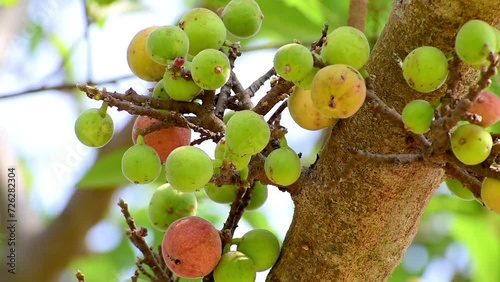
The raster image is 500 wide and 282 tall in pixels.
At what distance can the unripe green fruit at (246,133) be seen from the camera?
4.23 feet

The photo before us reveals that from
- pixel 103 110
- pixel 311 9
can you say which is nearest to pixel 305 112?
pixel 103 110

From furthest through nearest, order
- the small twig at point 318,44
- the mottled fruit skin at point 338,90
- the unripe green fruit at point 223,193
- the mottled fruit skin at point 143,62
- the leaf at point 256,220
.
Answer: the leaf at point 256,220 → the unripe green fruit at point 223,193 → the mottled fruit skin at point 143,62 → the small twig at point 318,44 → the mottled fruit skin at point 338,90

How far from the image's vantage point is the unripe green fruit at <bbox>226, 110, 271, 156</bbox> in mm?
1290

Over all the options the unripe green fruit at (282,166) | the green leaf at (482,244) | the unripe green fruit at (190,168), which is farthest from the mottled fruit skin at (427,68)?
the green leaf at (482,244)

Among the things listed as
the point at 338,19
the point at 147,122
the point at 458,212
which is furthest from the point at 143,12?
the point at 147,122

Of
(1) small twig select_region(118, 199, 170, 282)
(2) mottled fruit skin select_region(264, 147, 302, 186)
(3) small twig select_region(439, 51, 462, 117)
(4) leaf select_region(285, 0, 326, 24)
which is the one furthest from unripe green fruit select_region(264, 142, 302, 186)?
(4) leaf select_region(285, 0, 326, 24)

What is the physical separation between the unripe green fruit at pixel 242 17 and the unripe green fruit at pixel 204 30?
0.25 ft

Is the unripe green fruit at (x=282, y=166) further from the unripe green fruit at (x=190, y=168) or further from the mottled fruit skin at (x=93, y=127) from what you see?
the mottled fruit skin at (x=93, y=127)

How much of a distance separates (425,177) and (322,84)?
1.19 ft

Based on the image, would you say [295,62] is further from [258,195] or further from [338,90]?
[258,195]

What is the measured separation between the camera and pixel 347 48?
127cm

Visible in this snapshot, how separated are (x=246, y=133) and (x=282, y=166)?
0.11 meters

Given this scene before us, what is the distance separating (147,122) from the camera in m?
1.54

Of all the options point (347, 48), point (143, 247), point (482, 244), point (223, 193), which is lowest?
point (143, 247)
